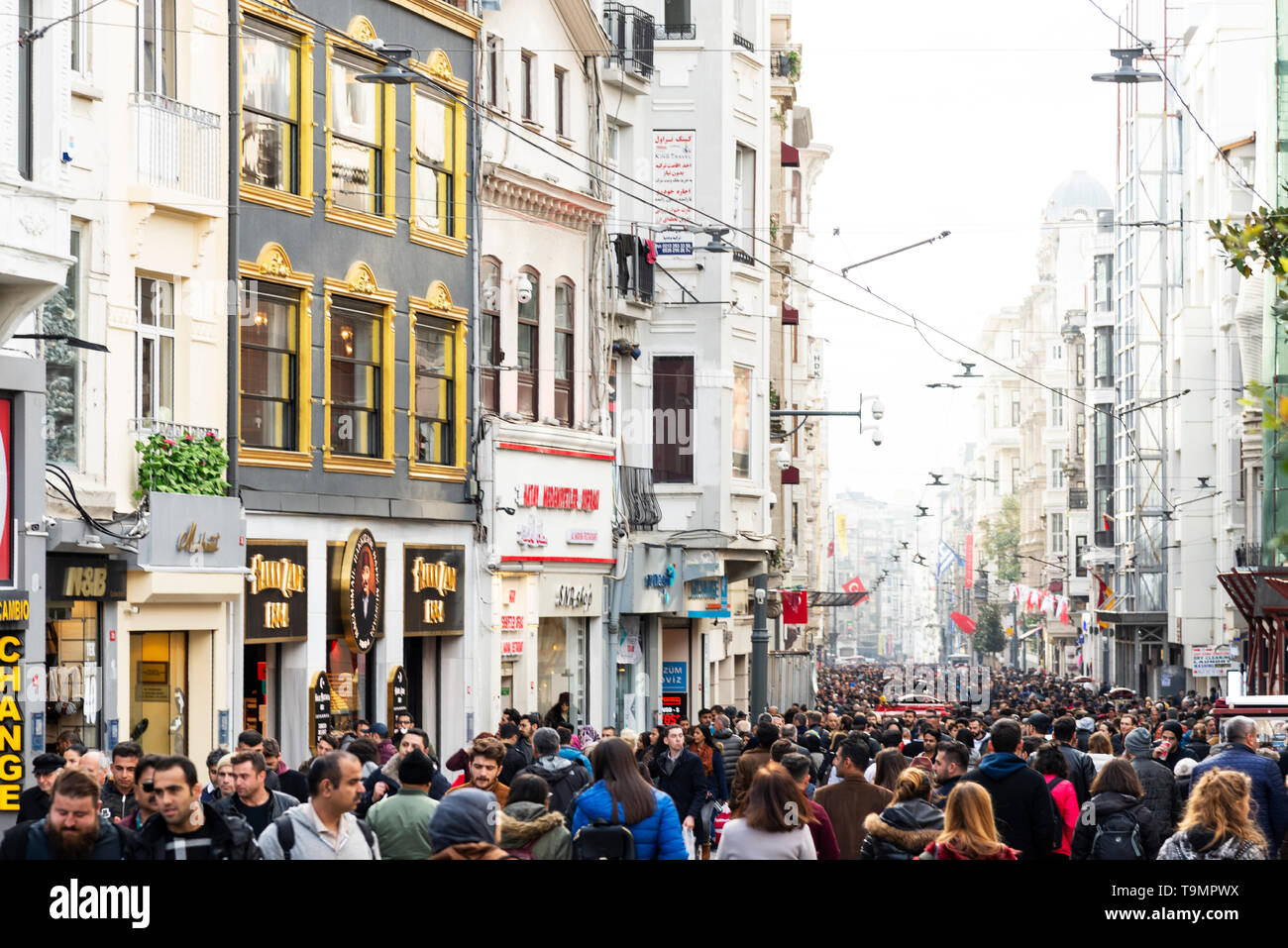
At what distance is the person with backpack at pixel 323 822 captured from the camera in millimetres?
8812

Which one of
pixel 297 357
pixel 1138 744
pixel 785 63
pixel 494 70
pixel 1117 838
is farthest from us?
pixel 785 63

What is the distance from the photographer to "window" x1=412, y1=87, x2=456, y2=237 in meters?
28.5

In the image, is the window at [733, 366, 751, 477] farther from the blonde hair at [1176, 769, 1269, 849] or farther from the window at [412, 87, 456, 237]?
the blonde hair at [1176, 769, 1269, 849]

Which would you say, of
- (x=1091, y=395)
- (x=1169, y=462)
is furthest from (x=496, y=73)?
(x=1091, y=395)

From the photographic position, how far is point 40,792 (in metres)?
12.3

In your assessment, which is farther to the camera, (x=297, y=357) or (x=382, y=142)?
(x=382, y=142)

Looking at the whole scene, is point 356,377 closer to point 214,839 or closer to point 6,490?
point 6,490

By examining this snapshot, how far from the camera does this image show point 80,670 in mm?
20969

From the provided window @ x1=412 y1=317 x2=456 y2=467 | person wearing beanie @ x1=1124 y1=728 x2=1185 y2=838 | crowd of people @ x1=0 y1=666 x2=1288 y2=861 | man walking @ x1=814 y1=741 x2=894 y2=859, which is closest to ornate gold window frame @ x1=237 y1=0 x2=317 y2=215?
window @ x1=412 y1=317 x2=456 y2=467

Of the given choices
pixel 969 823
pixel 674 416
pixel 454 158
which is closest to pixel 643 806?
pixel 969 823

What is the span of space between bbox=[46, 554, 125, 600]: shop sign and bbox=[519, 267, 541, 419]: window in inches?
437

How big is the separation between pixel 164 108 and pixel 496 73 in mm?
9323

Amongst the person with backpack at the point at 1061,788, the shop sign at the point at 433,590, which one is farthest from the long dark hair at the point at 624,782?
the shop sign at the point at 433,590

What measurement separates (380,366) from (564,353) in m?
6.36
